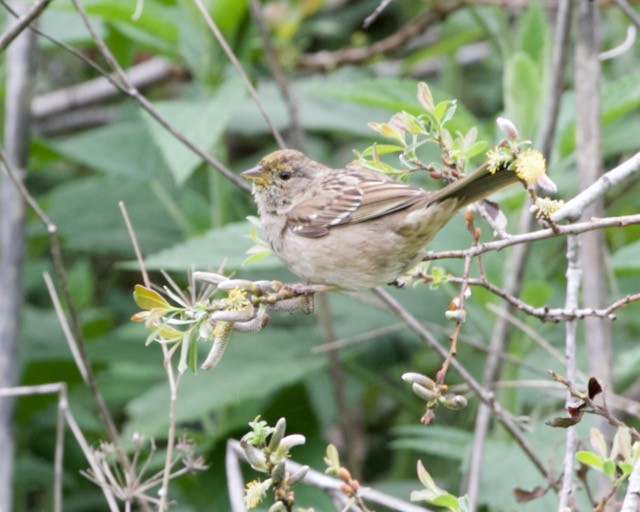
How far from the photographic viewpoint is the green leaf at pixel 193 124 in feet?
11.7

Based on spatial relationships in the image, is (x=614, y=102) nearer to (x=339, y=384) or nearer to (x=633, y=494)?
(x=339, y=384)

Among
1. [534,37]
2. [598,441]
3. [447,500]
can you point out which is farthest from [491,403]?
[534,37]

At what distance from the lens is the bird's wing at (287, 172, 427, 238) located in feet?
9.36

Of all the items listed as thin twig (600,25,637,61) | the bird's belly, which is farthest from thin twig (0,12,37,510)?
thin twig (600,25,637,61)

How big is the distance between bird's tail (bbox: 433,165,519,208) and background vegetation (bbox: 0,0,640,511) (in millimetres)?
776

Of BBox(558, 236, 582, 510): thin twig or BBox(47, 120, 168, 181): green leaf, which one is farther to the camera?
BBox(47, 120, 168, 181): green leaf

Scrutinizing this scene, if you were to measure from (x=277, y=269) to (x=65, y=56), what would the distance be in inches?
93.6

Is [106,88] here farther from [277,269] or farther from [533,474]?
[533,474]

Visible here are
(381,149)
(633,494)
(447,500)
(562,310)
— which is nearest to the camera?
(633,494)

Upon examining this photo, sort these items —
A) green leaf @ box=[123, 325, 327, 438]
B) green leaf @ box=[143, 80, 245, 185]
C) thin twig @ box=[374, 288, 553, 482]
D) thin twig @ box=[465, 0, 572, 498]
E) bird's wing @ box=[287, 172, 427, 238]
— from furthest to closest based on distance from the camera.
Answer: green leaf @ box=[123, 325, 327, 438], green leaf @ box=[143, 80, 245, 185], thin twig @ box=[465, 0, 572, 498], bird's wing @ box=[287, 172, 427, 238], thin twig @ box=[374, 288, 553, 482]

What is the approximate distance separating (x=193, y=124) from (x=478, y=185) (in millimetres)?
1679

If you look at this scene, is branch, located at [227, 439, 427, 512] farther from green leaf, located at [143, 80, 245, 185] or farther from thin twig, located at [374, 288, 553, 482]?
green leaf, located at [143, 80, 245, 185]

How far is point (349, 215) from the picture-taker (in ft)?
9.70

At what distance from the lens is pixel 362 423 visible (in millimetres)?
5438
